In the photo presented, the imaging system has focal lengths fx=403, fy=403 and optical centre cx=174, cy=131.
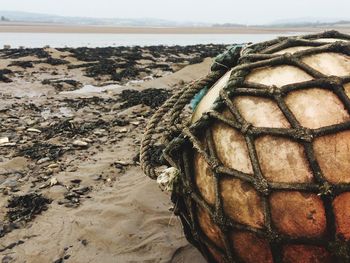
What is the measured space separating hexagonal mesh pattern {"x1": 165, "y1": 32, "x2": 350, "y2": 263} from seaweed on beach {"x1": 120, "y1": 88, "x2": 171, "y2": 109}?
675cm

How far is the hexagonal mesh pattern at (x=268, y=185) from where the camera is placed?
2043mm

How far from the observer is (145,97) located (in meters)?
9.91

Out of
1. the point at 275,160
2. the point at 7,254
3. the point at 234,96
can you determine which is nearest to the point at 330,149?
the point at 275,160

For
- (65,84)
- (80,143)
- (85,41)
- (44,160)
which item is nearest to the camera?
(44,160)

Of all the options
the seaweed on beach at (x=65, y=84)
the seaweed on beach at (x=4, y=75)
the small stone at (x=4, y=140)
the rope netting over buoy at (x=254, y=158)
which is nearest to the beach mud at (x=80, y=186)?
the small stone at (x=4, y=140)

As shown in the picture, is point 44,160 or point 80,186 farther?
point 44,160

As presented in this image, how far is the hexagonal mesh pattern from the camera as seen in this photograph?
6.70 ft

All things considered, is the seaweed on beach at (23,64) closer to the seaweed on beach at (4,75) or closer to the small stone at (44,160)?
the seaweed on beach at (4,75)

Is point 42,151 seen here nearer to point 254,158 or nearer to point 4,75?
point 254,158

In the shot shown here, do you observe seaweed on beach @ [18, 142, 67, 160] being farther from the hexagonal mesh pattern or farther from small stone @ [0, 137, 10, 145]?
the hexagonal mesh pattern

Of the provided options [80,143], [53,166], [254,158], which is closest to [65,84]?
[80,143]

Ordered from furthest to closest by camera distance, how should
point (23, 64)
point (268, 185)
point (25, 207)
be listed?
point (23, 64), point (25, 207), point (268, 185)

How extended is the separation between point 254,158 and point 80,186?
3.10 meters

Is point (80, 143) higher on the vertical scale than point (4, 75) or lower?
higher
